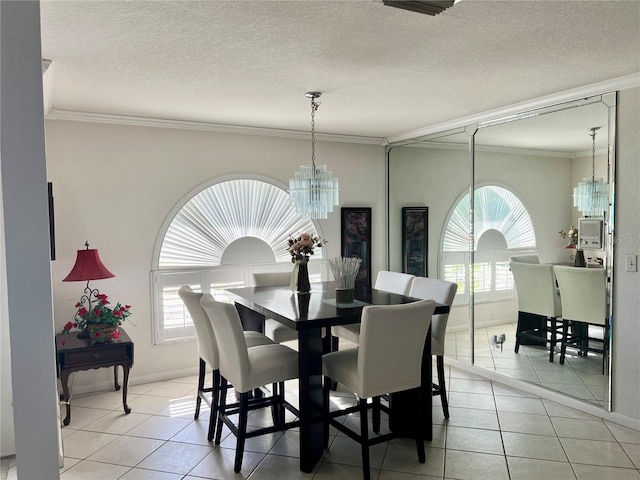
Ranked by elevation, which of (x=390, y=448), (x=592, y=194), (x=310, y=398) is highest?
(x=592, y=194)

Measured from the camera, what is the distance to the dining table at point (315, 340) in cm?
290

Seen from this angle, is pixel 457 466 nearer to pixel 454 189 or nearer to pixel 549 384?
pixel 549 384

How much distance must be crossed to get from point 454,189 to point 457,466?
2.65 metres

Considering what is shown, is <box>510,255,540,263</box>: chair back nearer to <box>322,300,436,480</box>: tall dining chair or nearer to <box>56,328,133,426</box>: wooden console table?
<box>322,300,436,480</box>: tall dining chair

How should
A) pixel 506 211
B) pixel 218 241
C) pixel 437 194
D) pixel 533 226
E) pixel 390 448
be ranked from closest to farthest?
pixel 390 448, pixel 533 226, pixel 506 211, pixel 218 241, pixel 437 194

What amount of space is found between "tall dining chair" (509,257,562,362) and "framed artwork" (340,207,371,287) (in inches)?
70.8

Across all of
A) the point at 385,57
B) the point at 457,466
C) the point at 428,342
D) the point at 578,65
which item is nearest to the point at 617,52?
the point at 578,65

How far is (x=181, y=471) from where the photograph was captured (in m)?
2.89

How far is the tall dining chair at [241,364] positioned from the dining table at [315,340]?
154 mm

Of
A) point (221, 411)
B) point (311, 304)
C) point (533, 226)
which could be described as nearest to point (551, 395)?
point (533, 226)

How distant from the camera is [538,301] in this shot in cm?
399

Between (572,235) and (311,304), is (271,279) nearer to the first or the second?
(311,304)

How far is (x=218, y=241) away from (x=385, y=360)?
2.55 m

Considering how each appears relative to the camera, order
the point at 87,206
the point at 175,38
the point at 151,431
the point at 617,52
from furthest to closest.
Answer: the point at 87,206, the point at 151,431, the point at 617,52, the point at 175,38
